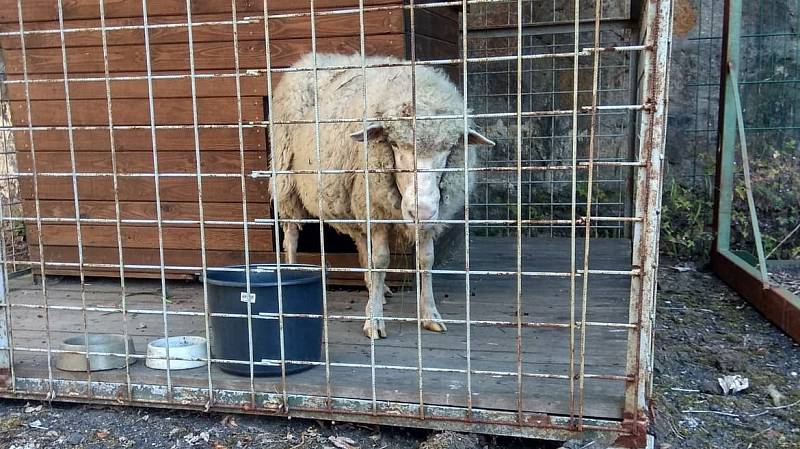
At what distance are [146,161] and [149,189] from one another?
25cm

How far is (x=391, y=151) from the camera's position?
366 cm

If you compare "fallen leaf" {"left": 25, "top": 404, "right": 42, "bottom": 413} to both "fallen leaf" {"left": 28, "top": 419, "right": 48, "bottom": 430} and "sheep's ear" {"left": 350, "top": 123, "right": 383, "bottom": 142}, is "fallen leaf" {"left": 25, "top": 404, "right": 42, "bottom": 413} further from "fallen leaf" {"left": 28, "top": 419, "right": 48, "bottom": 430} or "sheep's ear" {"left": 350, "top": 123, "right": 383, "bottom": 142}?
"sheep's ear" {"left": 350, "top": 123, "right": 383, "bottom": 142}

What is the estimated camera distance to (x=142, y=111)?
217 inches

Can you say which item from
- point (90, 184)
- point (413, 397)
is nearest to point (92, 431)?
point (413, 397)

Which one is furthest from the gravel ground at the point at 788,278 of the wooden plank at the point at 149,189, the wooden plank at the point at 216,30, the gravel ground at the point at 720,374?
the wooden plank at the point at 149,189

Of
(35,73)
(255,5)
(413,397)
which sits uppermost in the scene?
(255,5)

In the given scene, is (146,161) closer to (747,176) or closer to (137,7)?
(137,7)

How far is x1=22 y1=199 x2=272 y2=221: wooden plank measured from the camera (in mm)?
5448

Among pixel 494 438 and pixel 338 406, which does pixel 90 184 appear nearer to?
pixel 338 406

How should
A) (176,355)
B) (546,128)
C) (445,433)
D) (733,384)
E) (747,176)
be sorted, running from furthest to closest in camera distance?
(546,128) < (747,176) < (733,384) < (176,355) < (445,433)

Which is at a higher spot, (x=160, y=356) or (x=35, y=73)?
(x=35, y=73)

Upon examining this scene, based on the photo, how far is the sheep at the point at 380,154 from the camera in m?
3.48

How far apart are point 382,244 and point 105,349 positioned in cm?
167

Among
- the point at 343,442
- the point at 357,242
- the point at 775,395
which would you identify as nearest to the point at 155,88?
the point at 357,242
